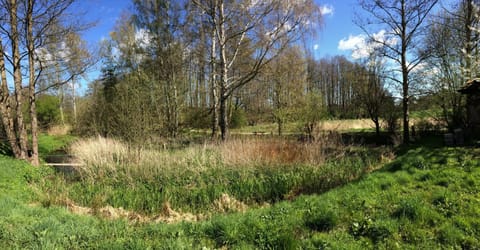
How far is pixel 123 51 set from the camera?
2058 cm

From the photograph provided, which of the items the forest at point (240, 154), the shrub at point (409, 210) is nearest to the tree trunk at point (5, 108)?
the forest at point (240, 154)

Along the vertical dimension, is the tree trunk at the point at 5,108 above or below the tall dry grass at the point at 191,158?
above

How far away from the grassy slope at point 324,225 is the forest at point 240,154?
0.03 metres

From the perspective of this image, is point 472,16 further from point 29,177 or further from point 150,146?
point 29,177

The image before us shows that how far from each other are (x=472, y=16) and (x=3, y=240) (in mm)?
14770

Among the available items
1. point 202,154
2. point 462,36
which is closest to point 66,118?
point 202,154

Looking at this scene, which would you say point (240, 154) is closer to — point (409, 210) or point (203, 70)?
point (409, 210)

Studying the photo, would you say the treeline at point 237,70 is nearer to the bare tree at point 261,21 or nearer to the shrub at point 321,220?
the bare tree at point 261,21

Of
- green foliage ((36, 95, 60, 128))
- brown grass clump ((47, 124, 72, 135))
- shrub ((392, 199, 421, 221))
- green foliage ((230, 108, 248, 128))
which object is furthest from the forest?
green foliage ((36, 95, 60, 128))

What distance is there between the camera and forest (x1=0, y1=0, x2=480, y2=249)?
11.6ft

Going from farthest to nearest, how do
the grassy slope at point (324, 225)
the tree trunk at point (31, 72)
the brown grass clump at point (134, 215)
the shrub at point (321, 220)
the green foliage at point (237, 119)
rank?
the green foliage at point (237, 119) < the tree trunk at point (31, 72) < the brown grass clump at point (134, 215) < the shrub at point (321, 220) < the grassy slope at point (324, 225)

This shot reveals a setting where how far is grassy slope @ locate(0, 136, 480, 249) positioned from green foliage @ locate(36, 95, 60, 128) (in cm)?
2413

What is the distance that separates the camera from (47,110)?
24.9m

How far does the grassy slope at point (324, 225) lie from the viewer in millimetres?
3186
